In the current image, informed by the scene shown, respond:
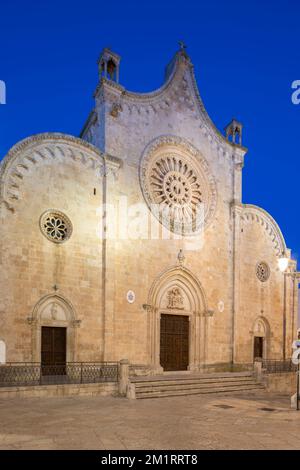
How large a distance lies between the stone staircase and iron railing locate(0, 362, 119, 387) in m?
1.28

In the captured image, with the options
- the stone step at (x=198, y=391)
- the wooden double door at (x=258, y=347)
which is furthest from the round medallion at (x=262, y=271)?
the stone step at (x=198, y=391)

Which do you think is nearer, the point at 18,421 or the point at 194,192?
the point at 18,421

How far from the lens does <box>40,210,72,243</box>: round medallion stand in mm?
17609

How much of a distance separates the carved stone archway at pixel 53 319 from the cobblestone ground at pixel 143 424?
3.52 m

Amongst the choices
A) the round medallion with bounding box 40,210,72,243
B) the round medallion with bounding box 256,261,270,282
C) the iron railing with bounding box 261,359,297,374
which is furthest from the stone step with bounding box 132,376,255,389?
the round medallion with bounding box 256,261,270,282

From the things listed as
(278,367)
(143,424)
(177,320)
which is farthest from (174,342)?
(143,424)

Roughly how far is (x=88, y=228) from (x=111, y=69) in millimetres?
8927

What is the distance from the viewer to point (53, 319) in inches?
685
